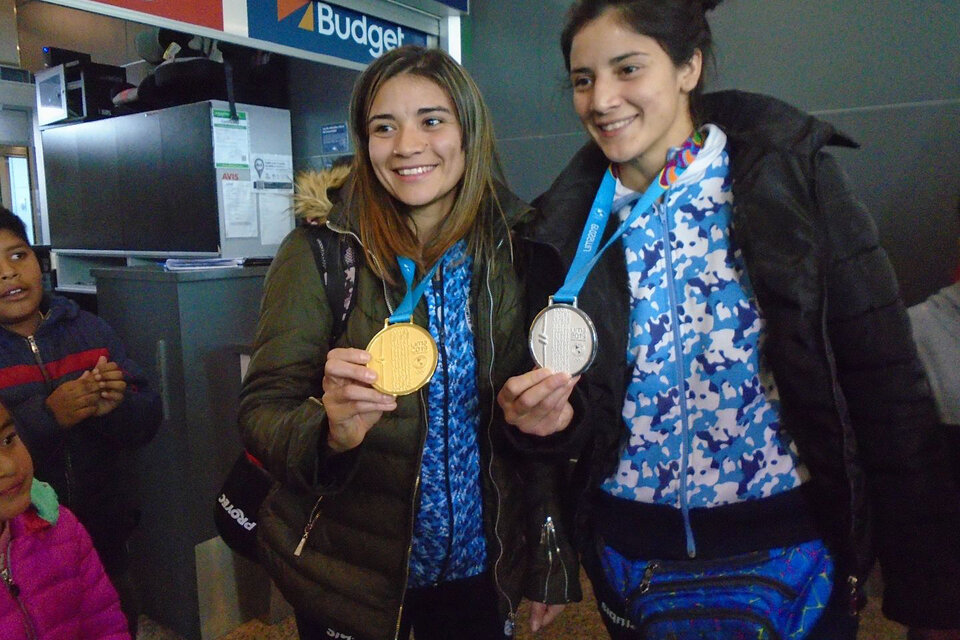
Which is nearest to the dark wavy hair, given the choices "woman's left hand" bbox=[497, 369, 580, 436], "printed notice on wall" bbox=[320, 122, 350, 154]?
"woman's left hand" bbox=[497, 369, 580, 436]

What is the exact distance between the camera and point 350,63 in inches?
125

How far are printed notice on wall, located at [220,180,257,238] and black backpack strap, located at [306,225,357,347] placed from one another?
231 centimetres

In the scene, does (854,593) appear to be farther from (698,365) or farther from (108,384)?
(108,384)

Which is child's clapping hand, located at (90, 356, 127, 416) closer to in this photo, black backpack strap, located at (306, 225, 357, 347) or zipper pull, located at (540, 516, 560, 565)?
black backpack strap, located at (306, 225, 357, 347)

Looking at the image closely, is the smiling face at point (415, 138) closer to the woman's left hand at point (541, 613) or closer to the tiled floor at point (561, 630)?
the woman's left hand at point (541, 613)

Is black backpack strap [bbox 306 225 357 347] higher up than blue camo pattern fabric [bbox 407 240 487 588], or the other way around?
black backpack strap [bbox 306 225 357 347]

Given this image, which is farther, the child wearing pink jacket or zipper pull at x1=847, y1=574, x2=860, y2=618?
the child wearing pink jacket

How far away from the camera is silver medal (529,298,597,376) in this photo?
1.21m

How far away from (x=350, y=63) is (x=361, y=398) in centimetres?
243

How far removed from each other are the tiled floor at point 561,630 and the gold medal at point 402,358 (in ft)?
6.23

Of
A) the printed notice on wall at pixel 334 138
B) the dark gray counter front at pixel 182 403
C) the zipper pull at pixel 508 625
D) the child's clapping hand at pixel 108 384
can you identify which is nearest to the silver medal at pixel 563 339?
the zipper pull at pixel 508 625

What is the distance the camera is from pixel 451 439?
4.52ft

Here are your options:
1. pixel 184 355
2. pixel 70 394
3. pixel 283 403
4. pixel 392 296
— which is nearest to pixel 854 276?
pixel 392 296

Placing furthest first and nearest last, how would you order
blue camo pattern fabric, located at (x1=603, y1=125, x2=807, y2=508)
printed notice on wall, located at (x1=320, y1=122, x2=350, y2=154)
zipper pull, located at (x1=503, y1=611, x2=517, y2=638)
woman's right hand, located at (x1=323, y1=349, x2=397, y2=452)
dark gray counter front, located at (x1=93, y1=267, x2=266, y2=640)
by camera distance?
1. printed notice on wall, located at (x1=320, y1=122, x2=350, y2=154)
2. dark gray counter front, located at (x1=93, y1=267, x2=266, y2=640)
3. zipper pull, located at (x1=503, y1=611, x2=517, y2=638)
4. blue camo pattern fabric, located at (x1=603, y1=125, x2=807, y2=508)
5. woman's right hand, located at (x1=323, y1=349, x2=397, y2=452)
